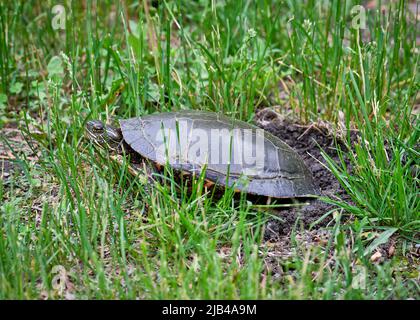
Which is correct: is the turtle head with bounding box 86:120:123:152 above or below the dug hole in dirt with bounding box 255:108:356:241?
above

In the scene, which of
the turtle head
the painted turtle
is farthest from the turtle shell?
the turtle head

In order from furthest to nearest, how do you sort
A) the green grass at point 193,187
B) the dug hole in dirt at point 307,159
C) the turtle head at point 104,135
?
the turtle head at point 104,135 < the dug hole in dirt at point 307,159 < the green grass at point 193,187

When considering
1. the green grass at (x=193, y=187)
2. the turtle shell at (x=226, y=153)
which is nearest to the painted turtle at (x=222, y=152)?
the turtle shell at (x=226, y=153)

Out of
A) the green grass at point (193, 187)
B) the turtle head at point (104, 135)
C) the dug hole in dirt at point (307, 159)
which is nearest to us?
the green grass at point (193, 187)

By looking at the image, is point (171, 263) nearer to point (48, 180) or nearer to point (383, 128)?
point (48, 180)

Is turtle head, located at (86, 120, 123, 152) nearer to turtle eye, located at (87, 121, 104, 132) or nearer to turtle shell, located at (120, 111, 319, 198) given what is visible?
turtle eye, located at (87, 121, 104, 132)

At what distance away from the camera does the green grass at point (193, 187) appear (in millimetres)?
2482

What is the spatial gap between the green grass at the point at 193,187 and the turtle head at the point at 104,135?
67 mm

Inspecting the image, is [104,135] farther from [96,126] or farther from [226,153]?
[226,153]

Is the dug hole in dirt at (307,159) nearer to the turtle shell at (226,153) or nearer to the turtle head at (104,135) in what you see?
the turtle shell at (226,153)

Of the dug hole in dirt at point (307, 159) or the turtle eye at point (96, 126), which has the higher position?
the turtle eye at point (96, 126)

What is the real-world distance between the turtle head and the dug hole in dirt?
960 millimetres

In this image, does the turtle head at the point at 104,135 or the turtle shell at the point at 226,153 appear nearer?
the turtle shell at the point at 226,153

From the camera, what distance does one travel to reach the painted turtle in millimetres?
3139
